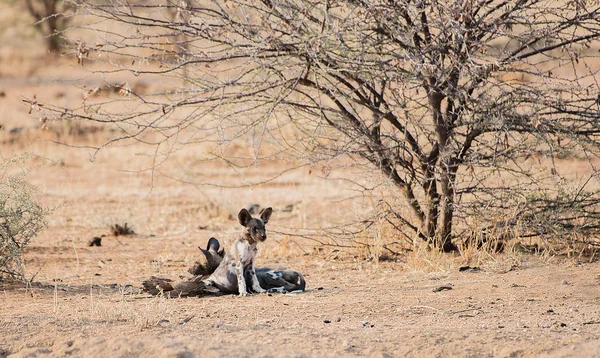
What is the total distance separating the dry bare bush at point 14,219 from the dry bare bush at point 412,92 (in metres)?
0.89

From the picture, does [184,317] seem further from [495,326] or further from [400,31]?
[400,31]

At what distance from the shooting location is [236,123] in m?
9.42

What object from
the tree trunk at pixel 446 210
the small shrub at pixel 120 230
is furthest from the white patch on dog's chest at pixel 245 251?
the small shrub at pixel 120 230

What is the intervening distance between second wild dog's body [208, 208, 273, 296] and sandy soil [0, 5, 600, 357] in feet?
0.74

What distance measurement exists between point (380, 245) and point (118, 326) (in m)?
4.27

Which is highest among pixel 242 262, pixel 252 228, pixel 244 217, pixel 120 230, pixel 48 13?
pixel 48 13

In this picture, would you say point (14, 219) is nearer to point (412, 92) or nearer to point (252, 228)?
point (252, 228)

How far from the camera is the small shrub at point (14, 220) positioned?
26.9 ft

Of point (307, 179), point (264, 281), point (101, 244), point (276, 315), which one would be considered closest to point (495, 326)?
point (276, 315)

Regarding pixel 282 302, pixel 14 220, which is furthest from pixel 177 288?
pixel 14 220

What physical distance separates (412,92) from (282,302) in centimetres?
365

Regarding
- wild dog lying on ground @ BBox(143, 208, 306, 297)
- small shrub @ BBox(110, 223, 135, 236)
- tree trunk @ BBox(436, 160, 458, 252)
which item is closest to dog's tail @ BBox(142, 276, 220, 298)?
wild dog lying on ground @ BBox(143, 208, 306, 297)

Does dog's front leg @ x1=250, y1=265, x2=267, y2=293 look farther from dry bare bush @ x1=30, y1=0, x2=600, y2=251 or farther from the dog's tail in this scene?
dry bare bush @ x1=30, y1=0, x2=600, y2=251

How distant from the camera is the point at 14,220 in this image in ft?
27.2
